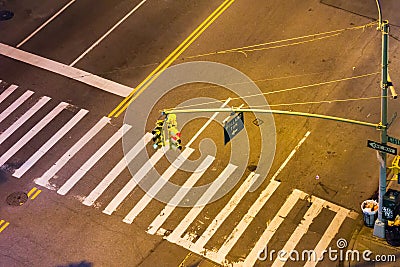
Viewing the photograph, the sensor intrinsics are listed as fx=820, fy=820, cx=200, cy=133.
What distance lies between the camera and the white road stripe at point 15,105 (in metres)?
31.0

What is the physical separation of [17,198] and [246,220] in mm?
7855

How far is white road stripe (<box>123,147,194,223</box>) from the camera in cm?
2716

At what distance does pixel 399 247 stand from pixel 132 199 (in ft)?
29.0

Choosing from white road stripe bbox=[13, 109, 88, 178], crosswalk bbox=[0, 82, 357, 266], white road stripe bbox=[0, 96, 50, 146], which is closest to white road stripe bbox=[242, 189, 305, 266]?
crosswalk bbox=[0, 82, 357, 266]

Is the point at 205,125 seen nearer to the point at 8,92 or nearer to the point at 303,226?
the point at 303,226

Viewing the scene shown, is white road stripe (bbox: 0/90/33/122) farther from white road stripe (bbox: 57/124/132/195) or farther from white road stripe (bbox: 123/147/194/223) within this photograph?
white road stripe (bbox: 123/147/194/223)

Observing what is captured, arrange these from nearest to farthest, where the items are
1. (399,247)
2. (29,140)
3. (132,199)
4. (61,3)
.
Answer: (399,247), (132,199), (29,140), (61,3)

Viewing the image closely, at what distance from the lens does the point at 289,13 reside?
34.3m

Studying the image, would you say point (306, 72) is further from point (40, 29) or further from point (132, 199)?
point (40, 29)

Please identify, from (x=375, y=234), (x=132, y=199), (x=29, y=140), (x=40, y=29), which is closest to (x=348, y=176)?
(x=375, y=234)

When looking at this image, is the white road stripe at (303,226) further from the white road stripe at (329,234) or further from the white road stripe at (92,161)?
the white road stripe at (92,161)

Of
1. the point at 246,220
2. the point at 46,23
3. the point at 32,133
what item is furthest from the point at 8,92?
the point at 246,220

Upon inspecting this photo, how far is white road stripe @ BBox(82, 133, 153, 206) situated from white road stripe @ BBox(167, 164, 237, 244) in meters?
3.10

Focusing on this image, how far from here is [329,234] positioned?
85.7ft
